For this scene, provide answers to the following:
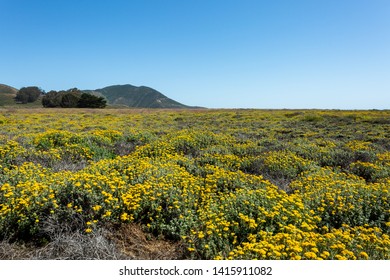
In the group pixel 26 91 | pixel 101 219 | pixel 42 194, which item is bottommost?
pixel 101 219

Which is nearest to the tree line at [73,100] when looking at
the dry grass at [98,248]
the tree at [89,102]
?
the tree at [89,102]

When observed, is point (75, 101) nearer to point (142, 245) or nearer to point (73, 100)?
point (73, 100)

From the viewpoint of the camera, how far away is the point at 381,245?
364cm

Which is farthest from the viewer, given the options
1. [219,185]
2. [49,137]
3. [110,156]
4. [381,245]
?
[49,137]

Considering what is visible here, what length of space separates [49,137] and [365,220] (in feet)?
36.3

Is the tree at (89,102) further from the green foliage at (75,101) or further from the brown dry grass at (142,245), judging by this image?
the brown dry grass at (142,245)

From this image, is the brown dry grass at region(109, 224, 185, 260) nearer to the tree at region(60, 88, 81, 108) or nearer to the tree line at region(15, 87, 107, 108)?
the tree line at region(15, 87, 107, 108)

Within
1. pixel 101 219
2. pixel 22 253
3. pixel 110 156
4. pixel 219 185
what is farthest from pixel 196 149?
pixel 22 253

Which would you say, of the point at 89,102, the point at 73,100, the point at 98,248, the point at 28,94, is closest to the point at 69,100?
the point at 73,100

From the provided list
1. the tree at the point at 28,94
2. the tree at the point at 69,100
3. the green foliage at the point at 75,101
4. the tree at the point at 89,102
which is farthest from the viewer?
the tree at the point at 28,94

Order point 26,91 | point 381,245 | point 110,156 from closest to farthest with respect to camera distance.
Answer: point 381,245 < point 110,156 < point 26,91

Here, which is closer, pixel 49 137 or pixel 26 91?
pixel 49 137

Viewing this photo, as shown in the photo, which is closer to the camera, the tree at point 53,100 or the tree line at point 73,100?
the tree line at point 73,100

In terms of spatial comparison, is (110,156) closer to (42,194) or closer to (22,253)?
(42,194)
